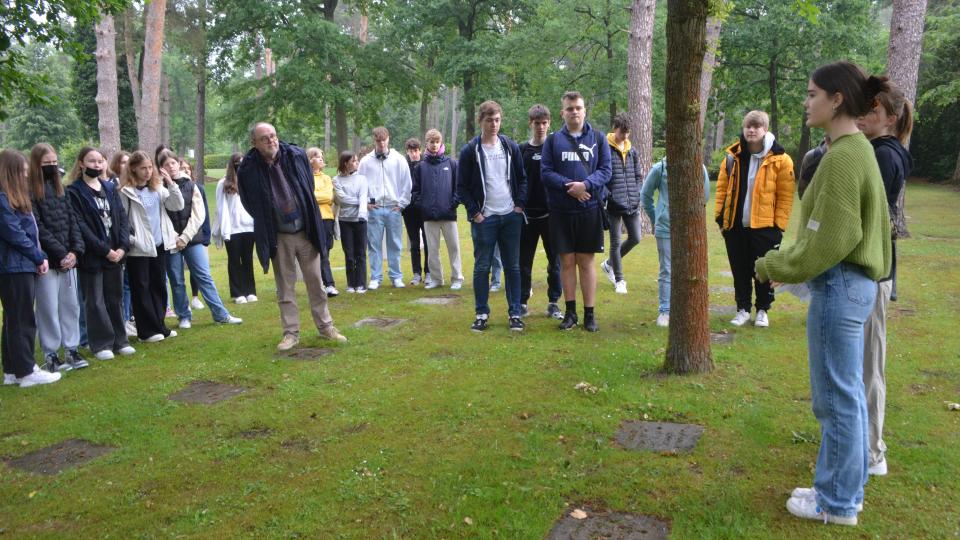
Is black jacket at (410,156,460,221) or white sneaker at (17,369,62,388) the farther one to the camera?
black jacket at (410,156,460,221)

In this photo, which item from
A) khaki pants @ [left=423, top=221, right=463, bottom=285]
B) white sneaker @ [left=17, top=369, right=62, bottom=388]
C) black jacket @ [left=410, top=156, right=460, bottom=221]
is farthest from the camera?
khaki pants @ [left=423, top=221, right=463, bottom=285]

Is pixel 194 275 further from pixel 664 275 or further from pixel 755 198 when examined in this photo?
pixel 755 198

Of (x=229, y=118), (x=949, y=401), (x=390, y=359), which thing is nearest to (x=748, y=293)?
(x=949, y=401)

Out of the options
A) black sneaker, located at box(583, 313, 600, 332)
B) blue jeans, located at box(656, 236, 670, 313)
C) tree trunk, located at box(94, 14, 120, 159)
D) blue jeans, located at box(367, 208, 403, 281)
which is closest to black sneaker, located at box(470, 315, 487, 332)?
black sneaker, located at box(583, 313, 600, 332)

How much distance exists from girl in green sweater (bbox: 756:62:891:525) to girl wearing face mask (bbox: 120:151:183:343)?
20.8 feet

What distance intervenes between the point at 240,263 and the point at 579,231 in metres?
5.12

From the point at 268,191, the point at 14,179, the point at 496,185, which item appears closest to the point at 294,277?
the point at 268,191

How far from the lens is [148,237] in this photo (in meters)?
7.25

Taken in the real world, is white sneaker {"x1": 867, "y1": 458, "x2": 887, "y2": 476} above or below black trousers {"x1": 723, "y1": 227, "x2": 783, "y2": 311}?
below

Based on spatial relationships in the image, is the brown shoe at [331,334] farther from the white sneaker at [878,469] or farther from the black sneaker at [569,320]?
the white sneaker at [878,469]

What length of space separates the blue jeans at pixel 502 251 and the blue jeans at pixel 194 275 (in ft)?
10.4

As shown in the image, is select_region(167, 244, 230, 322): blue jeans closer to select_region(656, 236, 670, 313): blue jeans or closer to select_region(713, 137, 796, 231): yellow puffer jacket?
select_region(656, 236, 670, 313): blue jeans

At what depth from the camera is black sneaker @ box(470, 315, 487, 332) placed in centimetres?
721

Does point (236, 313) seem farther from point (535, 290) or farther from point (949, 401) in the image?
point (949, 401)
